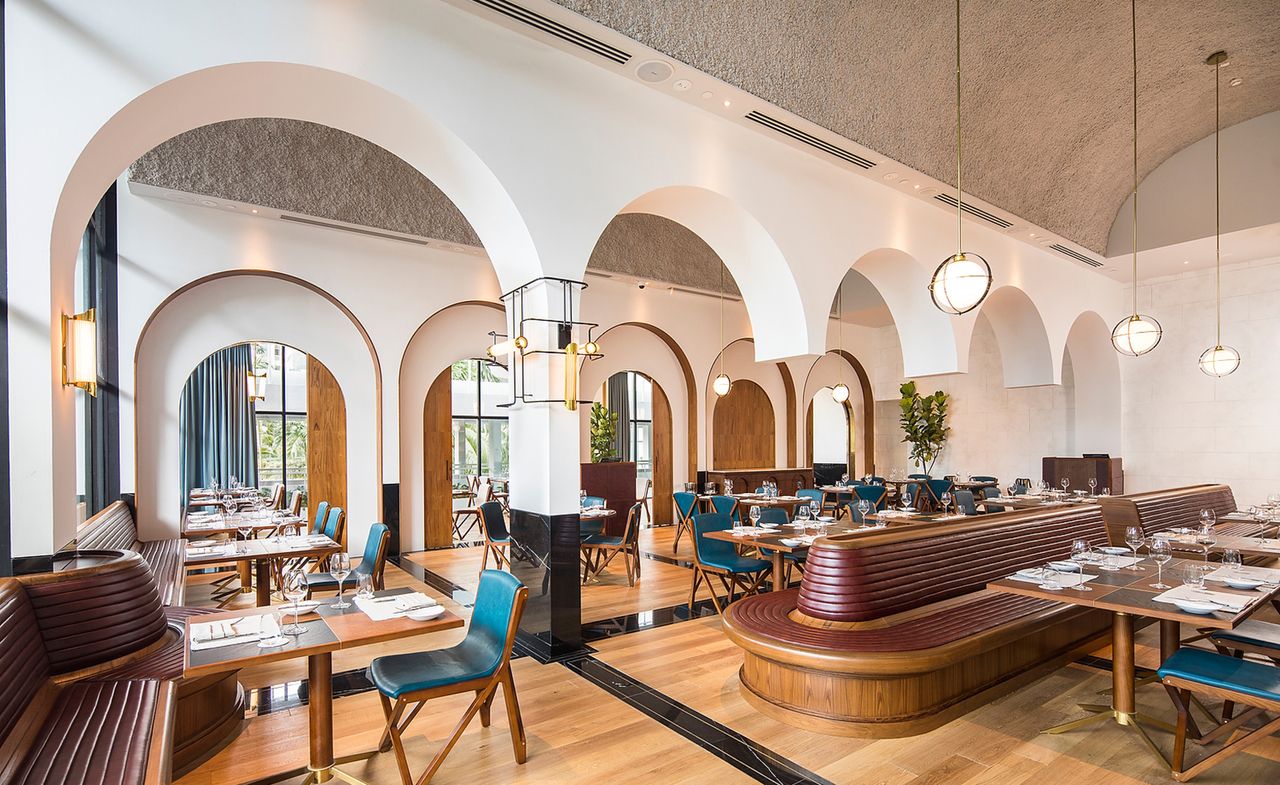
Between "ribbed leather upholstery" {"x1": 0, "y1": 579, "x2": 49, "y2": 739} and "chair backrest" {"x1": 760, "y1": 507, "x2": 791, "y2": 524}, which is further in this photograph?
"chair backrest" {"x1": 760, "y1": 507, "x2": 791, "y2": 524}

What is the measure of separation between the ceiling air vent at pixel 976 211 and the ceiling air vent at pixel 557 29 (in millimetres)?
4348

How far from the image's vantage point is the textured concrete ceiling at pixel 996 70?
4922 mm

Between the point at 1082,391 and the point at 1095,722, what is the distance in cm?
905

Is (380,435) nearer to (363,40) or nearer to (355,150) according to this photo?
(355,150)

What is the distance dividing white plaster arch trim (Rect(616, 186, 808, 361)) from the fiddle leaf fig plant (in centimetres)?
762

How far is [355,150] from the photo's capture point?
23.2 feet

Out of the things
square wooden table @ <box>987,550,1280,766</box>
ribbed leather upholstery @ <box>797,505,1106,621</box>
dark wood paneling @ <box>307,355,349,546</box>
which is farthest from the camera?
dark wood paneling @ <box>307,355,349,546</box>

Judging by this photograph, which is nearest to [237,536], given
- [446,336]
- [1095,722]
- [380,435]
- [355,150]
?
[380,435]

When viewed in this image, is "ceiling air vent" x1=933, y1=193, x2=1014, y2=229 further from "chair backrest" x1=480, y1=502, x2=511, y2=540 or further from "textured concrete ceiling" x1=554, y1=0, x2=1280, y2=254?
"chair backrest" x1=480, y1=502, x2=511, y2=540

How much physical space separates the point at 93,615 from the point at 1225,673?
4902 millimetres

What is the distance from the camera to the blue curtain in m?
10.5

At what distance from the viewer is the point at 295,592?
3.04m

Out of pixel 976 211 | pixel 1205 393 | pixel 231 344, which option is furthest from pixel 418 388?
pixel 1205 393

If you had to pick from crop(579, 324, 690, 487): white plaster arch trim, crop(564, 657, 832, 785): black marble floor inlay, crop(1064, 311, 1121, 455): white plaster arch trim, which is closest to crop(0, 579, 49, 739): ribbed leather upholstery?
crop(564, 657, 832, 785): black marble floor inlay
